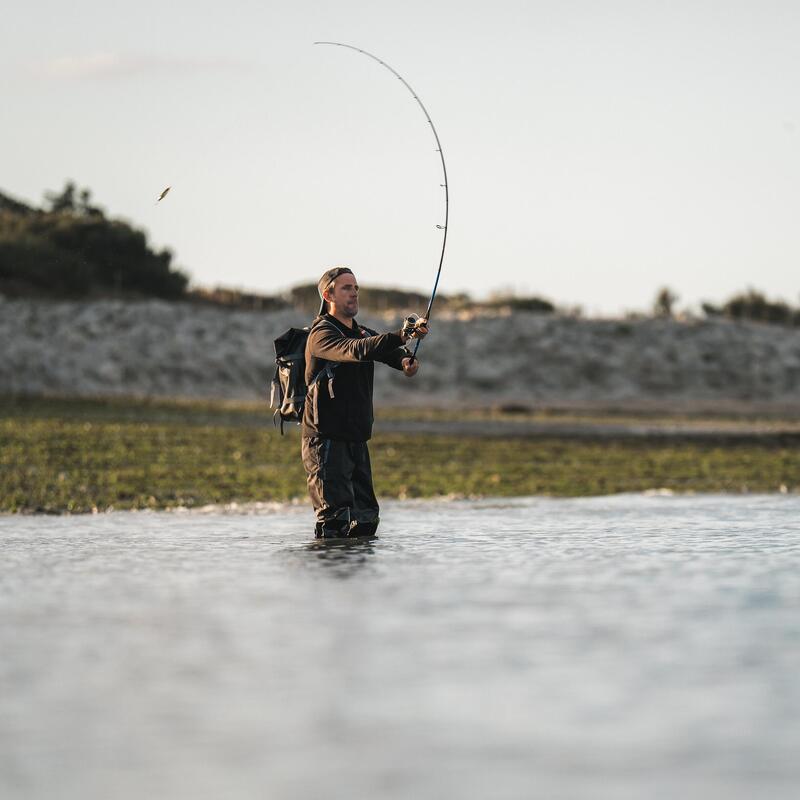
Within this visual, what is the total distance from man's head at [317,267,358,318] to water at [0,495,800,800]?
1454 mm

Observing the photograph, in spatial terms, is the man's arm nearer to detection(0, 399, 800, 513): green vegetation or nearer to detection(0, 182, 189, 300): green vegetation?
detection(0, 399, 800, 513): green vegetation

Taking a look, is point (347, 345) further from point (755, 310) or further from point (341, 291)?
point (755, 310)

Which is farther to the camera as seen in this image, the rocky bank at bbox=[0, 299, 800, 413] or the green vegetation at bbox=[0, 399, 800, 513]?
the rocky bank at bbox=[0, 299, 800, 413]

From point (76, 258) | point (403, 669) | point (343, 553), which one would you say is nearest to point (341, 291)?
point (343, 553)

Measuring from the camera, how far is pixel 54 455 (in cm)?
2139

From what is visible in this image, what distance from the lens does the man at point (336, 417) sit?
9.08 meters

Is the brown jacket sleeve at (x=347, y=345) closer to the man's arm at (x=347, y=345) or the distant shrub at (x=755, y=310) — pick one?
the man's arm at (x=347, y=345)

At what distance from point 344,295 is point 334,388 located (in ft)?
1.88

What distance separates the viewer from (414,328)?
8742 mm

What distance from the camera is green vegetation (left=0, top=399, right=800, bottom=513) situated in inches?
640

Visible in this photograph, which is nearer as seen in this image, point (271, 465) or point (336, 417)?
point (336, 417)

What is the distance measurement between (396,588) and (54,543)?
126 inches

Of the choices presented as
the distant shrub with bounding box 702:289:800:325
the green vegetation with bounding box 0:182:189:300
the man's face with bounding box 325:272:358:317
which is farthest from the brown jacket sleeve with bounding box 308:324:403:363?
the distant shrub with bounding box 702:289:800:325

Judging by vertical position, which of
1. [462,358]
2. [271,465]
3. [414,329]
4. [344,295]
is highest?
[462,358]
